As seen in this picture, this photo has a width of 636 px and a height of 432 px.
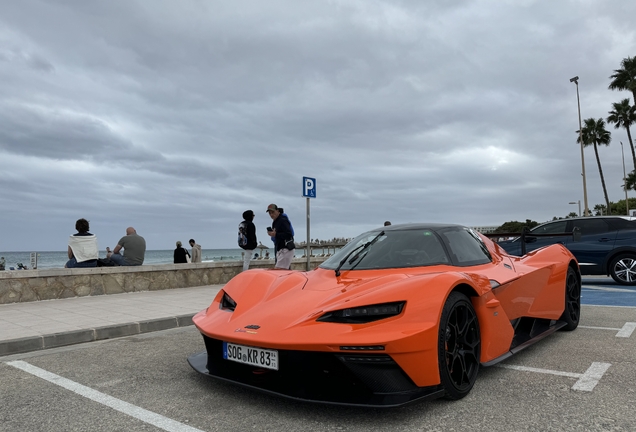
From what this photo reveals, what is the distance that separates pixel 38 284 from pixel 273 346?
759 cm

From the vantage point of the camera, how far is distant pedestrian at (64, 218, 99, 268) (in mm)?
9523

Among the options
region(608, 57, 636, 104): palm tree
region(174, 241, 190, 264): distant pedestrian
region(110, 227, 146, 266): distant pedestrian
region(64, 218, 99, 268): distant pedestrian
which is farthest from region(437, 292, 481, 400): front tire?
region(608, 57, 636, 104): palm tree

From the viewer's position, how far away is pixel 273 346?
2.88 meters

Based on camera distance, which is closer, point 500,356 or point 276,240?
point 500,356

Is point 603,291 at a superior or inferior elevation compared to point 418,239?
inferior

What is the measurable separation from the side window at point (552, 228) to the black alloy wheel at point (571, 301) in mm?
6342

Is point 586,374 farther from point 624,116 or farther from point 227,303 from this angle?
point 624,116

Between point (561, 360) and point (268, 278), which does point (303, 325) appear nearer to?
point (268, 278)

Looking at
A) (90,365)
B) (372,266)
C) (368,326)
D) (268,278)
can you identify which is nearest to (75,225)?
(90,365)

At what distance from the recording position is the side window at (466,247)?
4.05 m

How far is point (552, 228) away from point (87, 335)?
33.4 ft

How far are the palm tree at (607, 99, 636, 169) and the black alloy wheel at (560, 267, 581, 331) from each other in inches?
1754

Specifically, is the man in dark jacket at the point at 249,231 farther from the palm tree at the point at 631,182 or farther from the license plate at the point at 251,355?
the palm tree at the point at 631,182

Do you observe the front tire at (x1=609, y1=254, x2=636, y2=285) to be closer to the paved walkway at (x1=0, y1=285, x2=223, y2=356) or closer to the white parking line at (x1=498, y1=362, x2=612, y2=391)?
the white parking line at (x1=498, y1=362, x2=612, y2=391)
